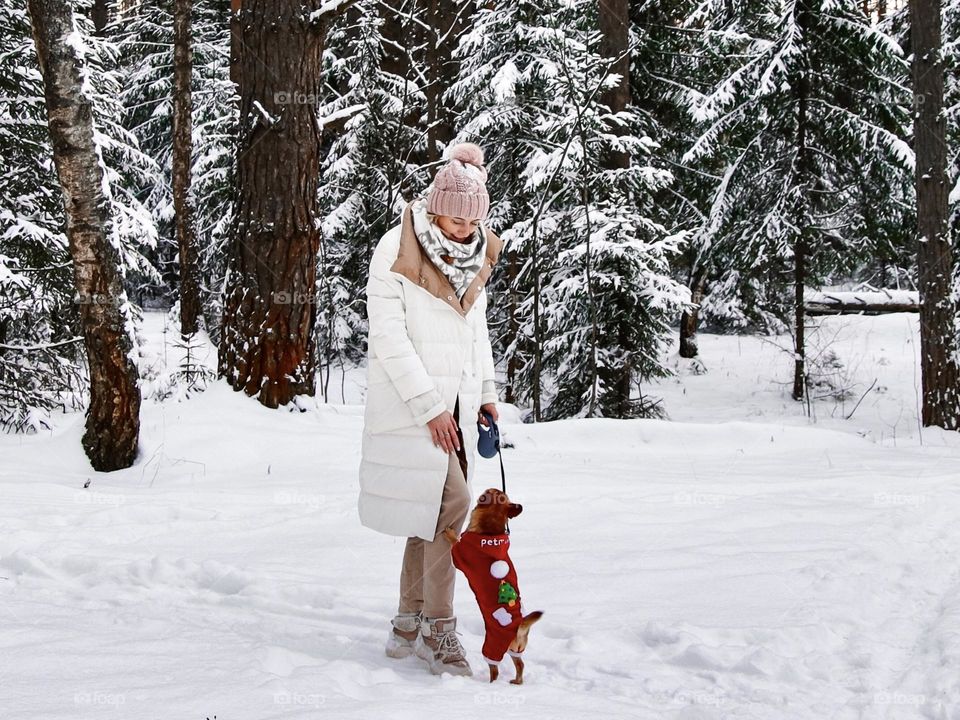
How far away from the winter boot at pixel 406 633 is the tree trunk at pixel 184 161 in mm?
12060

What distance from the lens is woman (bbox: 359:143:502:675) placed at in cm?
339

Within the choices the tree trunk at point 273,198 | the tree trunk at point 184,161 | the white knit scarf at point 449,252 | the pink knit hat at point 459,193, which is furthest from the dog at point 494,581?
the tree trunk at point 184,161

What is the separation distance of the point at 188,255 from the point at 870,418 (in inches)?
521

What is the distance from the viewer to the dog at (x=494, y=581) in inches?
127

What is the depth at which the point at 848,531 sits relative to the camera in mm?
5164

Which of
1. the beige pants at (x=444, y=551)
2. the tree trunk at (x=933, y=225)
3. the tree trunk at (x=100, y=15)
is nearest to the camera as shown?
the beige pants at (x=444, y=551)

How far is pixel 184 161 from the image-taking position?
15547mm

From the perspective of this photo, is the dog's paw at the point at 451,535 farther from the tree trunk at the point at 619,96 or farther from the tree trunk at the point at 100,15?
the tree trunk at the point at 100,15

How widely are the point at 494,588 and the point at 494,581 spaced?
3 centimetres

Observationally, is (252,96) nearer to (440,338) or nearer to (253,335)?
(253,335)

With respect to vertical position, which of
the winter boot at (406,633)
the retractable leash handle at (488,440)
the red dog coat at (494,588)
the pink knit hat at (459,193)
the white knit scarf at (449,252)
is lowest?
the winter boot at (406,633)

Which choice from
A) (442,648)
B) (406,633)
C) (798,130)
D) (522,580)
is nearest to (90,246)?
(522,580)

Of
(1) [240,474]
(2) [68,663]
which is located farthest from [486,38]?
(2) [68,663]

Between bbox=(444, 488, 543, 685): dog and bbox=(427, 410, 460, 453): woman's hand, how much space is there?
0.26 m
